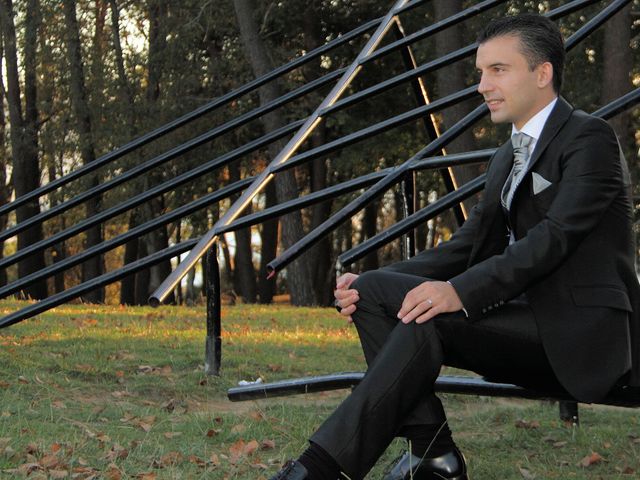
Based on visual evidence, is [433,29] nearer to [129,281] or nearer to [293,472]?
[293,472]

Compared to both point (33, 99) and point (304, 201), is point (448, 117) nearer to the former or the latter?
point (304, 201)

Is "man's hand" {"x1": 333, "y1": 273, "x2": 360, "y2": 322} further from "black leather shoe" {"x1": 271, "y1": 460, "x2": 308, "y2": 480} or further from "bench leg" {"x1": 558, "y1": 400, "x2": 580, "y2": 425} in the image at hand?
"bench leg" {"x1": 558, "y1": 400, "x2": 580, "y2": 425}

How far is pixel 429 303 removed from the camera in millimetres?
3168


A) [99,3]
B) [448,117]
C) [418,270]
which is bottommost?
[418,270]

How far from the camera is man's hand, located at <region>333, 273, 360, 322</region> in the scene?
3.49m

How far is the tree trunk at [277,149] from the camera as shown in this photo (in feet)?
53.7

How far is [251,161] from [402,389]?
66.8 ft

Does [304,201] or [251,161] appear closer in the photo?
[304,201]

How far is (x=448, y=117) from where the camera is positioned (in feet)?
45.7

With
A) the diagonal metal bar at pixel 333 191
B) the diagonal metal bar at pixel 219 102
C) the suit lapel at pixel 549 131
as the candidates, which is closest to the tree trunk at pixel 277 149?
the diagonal metal bar at pixel 219 102

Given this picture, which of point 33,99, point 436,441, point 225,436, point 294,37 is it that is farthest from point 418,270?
point 33,99

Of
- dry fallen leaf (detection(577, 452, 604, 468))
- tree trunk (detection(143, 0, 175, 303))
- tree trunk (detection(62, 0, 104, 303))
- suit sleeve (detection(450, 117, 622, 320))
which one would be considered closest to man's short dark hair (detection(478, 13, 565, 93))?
suit sleeve (detection(450, 117, 622, 320))

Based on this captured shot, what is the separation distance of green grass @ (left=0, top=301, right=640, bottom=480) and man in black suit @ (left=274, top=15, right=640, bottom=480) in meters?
0.78

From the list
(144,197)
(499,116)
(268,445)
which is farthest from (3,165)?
(499,116)
